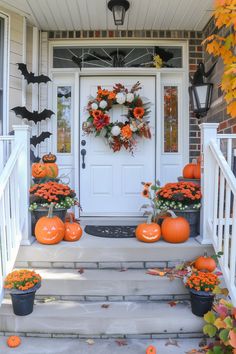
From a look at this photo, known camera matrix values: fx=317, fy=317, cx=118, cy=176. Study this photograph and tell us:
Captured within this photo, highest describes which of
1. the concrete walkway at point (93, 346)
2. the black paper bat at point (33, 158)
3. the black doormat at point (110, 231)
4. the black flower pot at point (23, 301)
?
the black paper bat at point (33, 158)

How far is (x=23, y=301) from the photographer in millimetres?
2027

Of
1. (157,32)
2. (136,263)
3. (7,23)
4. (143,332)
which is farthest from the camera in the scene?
(157,32)

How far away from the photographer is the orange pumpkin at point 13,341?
1902mm

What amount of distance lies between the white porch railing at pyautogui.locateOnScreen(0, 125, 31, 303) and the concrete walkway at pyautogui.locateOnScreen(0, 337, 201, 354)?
0.36 m

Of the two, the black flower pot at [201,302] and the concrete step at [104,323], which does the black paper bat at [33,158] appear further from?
the black flower pot at [201,302]

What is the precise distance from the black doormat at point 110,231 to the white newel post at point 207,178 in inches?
28.2

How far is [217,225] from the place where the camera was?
2.53m

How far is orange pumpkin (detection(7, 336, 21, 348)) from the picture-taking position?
1.90 m

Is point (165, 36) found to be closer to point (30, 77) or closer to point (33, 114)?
point (30, 77)

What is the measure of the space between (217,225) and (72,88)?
2.61m

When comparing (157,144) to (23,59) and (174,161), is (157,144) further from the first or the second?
(23,59)

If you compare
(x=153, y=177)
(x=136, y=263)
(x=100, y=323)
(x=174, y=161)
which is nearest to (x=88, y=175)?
(x=153, y=177)

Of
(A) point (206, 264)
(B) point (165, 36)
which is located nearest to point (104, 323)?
(A) point (206, 264)

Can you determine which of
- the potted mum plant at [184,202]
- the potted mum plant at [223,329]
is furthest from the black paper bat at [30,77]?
the potted mum plant at [223,329]
